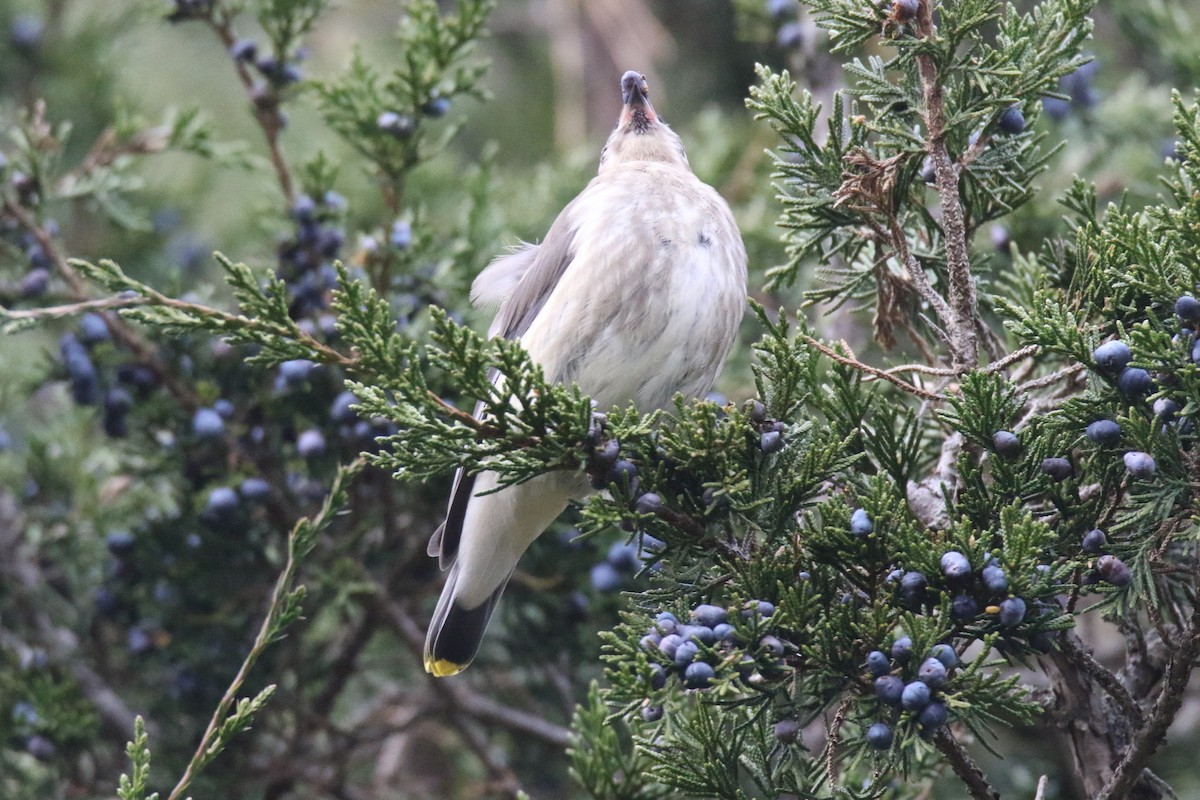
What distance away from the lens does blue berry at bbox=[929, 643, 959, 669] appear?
8.21 ft

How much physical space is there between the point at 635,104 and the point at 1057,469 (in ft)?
7.90

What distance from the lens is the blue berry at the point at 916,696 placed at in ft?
8.07

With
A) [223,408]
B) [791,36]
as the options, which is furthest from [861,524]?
[791,36]

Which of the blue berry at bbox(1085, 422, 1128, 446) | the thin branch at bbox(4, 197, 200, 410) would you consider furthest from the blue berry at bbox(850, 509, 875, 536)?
the thin branch at bbox(4, 197, 200, 410)

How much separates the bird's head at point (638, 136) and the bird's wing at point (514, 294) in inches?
19.0

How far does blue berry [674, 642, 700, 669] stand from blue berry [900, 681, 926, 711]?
1.31 ft

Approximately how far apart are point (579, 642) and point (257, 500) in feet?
4.08

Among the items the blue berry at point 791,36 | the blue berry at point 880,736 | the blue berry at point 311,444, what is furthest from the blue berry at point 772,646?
the blue berry at point 791,36

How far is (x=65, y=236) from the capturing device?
260 inches

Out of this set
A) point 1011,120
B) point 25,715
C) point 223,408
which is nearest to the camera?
point 1011,120

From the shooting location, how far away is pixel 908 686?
8.13 ft

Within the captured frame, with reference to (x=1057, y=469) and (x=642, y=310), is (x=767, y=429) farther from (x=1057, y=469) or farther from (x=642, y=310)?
(x=642, y=310)

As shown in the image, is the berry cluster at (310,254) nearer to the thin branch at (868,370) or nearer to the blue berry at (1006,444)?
the thin branch at (868,370)

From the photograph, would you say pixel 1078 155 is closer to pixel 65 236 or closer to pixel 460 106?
pixel 460 106
